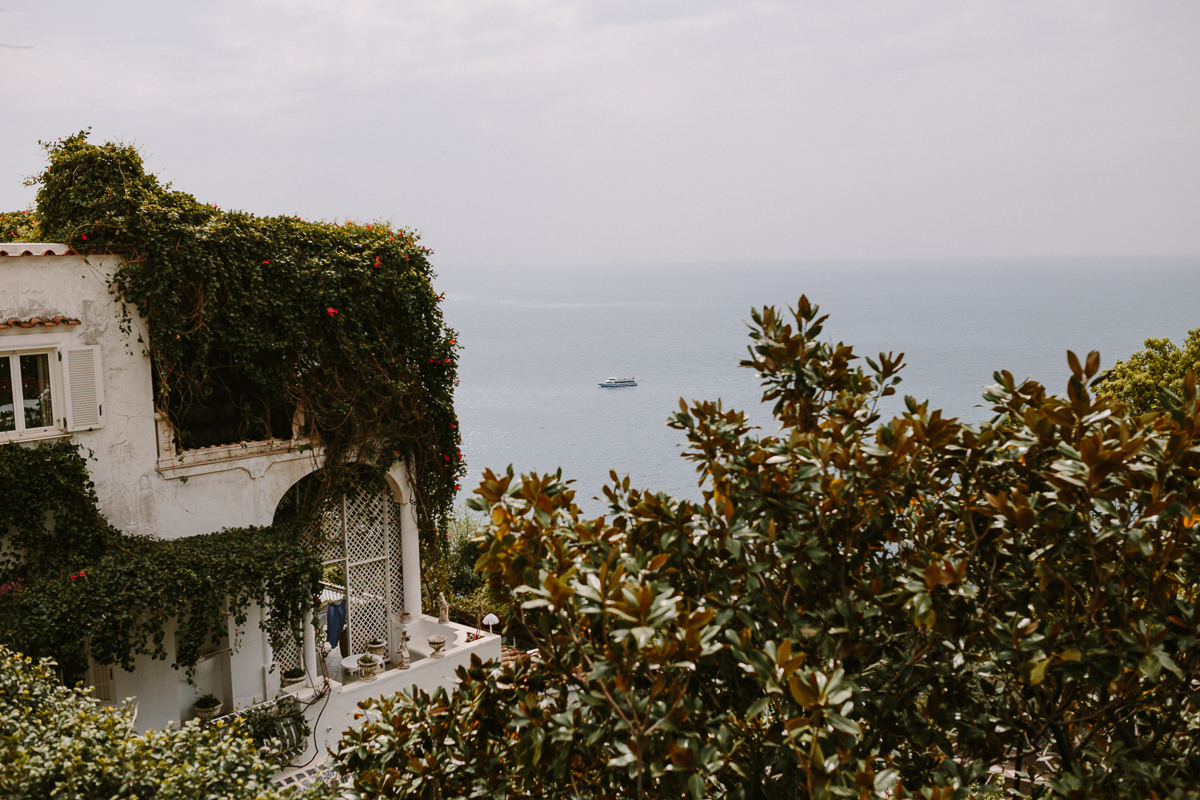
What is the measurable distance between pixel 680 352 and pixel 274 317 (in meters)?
100.0

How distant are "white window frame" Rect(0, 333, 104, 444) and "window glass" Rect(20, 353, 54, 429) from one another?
4cm

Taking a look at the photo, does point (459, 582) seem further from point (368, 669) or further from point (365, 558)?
point (368, 669)

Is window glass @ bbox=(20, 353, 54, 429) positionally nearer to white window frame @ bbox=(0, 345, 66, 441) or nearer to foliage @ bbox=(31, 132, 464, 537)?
white window frame @ bbox=(0, 345, 66, 441)

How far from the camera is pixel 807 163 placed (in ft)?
→ 497

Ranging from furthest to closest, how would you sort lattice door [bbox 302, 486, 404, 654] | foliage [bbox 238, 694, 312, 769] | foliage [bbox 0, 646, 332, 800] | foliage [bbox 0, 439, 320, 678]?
1. lattice door [bbox 302, 486, 404, 654]
2. foliage [bbox 238, 694, 312, 769]
3. foliage [bbox 0, 439, 320, 678]
4. foliage [bbox 0, 646, 332, 800]

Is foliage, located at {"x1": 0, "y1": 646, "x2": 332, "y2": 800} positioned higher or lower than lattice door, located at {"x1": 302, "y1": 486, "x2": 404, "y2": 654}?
higher

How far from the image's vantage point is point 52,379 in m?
9.67

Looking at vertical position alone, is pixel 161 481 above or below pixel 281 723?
above

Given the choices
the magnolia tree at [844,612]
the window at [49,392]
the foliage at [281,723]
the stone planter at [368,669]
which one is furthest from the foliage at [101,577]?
the magnolia tree at [844,612]

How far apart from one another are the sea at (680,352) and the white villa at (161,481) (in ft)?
103

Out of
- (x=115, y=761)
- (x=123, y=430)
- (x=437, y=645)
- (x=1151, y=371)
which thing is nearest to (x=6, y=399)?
(x=123, y=430)

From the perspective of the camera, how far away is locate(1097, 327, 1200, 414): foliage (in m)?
17.5

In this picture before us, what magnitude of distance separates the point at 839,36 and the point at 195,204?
10741 cm

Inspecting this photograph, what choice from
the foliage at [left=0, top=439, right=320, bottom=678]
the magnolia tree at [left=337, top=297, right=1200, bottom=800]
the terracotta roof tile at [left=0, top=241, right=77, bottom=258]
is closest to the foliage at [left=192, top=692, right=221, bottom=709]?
the foliage at [left=0, top=439, right=320, bottom=678]
